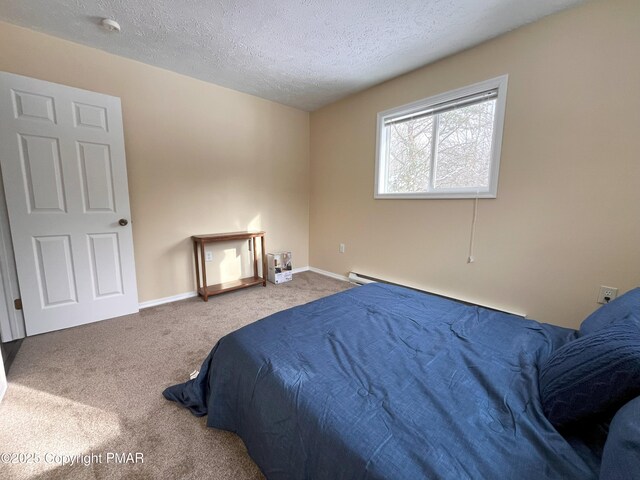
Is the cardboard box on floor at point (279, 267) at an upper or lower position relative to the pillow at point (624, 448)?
lower

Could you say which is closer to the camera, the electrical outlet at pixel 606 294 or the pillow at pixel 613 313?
the pillow at pixel 613 313

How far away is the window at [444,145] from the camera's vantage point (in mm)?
2301

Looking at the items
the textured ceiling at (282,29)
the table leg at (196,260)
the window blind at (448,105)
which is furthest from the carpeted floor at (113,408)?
the window blind at (448,105)

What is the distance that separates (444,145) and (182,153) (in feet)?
9.12

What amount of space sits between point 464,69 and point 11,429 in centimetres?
392

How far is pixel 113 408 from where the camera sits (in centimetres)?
144

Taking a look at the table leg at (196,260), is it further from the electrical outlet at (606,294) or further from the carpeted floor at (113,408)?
the electrical outlet at (606,294)

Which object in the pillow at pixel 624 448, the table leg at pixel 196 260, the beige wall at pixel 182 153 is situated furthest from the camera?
the table leg at pixel 196 260

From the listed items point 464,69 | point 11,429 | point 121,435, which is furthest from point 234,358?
point 464,69

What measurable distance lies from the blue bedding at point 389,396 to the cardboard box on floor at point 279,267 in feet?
6.92

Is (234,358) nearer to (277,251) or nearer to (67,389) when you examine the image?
(67,389)

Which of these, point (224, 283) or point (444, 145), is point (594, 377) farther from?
point (224, 283)
